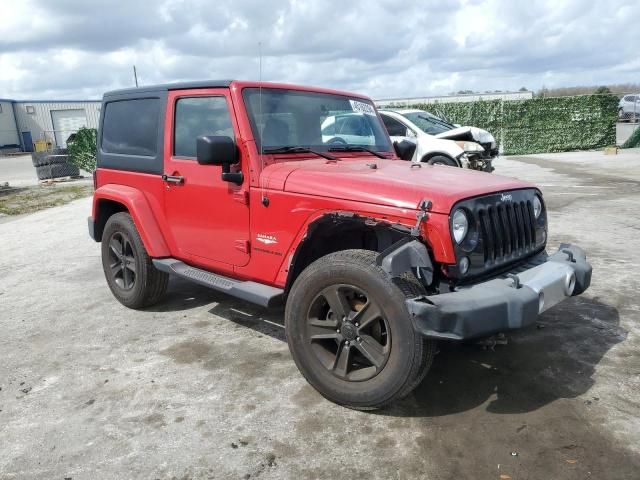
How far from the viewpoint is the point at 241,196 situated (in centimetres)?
366

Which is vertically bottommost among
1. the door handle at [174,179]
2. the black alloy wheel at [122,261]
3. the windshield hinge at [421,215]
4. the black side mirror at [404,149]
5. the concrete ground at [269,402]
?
the concrete ground at [269,402]

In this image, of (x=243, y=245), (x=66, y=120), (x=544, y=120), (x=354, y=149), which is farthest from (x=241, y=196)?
(x=66, y=120)

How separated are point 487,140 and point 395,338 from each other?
31.4 ft

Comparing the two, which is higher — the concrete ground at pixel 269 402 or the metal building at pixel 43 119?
the metal building at pixel 43 119

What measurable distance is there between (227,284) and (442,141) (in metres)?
8.07

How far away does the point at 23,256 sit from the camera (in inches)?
290

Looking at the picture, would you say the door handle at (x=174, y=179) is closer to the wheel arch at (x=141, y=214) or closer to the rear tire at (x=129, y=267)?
the wheel arch at (x=141, y=214)

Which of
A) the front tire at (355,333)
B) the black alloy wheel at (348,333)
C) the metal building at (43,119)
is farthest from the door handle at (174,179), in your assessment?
the metal building at (43,119)

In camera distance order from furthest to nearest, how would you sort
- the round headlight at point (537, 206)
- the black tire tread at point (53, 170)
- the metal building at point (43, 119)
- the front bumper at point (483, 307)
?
the metal building at point (43, 119) < the black tire tread at point (53, 170) < the round headlight at point (537, 206) < the front bumper at point (483, 307)

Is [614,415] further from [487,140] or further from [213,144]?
[487,140]

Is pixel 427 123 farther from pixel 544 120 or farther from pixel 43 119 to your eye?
pixel 43 119

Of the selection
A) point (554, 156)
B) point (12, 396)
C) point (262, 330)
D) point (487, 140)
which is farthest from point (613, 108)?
point (12, 396)

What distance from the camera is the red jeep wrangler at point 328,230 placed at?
2785 mm

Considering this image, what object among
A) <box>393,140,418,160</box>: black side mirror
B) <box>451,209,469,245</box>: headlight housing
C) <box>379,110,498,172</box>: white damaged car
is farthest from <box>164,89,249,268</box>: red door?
<box>379,110,498,172</box>: white damaged car
